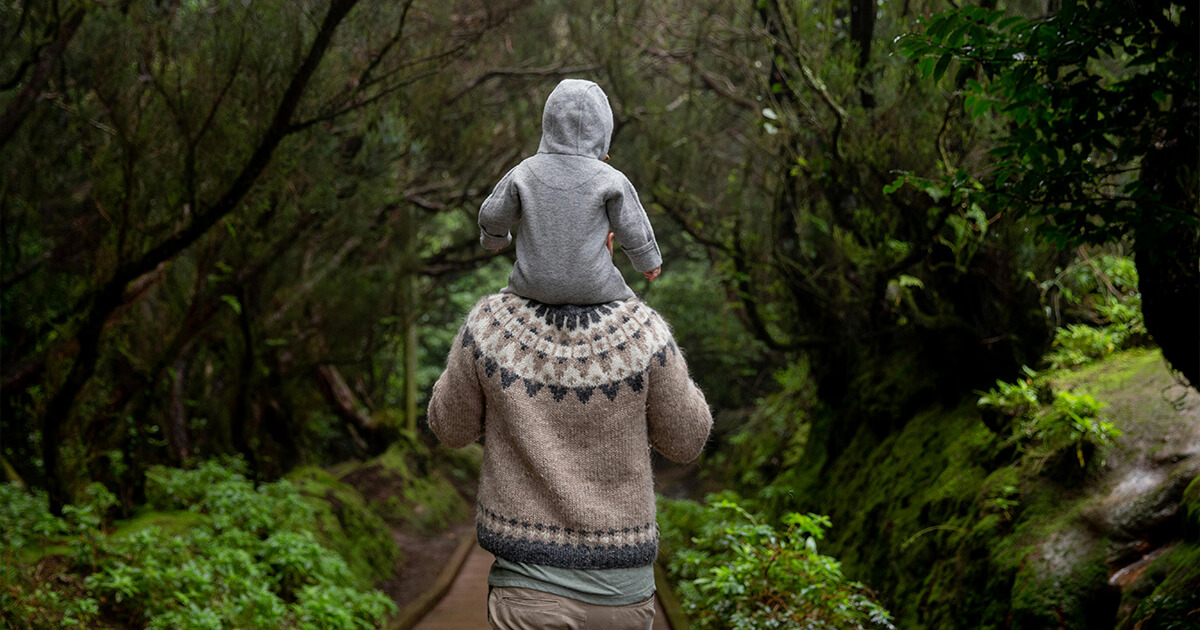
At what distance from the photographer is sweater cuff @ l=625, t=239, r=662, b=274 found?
2.20m

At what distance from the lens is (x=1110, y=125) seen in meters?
2.38

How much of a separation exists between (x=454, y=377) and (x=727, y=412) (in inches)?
431

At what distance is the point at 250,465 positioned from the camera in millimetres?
8008

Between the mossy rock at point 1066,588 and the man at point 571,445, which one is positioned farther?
the mossy rock at point 1066,588

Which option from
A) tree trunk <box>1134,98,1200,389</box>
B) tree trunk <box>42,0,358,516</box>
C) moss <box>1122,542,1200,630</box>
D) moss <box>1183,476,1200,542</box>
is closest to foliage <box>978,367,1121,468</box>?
moss <box>1183,476,1200,542</box>

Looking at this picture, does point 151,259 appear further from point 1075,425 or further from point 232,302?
point 1075,425

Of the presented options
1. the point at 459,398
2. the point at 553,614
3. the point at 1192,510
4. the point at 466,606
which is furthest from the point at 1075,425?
the point at 466,606

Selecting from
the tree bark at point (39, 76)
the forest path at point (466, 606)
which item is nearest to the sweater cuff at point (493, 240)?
the forest path at point (466, 606)

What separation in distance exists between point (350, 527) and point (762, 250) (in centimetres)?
448

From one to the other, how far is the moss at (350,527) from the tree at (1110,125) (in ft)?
19.5

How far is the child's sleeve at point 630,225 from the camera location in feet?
7.01

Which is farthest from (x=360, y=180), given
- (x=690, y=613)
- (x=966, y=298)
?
(x=966, y=298)

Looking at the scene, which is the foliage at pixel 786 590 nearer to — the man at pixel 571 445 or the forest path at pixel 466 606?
the forest path at pixel 466 606

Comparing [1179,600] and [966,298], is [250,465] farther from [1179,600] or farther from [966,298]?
[1179,600]
